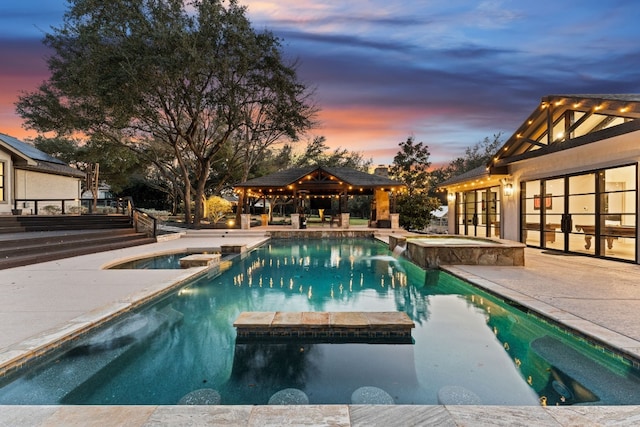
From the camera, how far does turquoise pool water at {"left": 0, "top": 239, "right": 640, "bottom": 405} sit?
3.09m

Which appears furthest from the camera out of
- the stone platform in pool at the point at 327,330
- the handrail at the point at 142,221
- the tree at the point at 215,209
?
the tree at the point at 215,209

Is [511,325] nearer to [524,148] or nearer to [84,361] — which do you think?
[84,361]

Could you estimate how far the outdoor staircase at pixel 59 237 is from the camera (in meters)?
9.54

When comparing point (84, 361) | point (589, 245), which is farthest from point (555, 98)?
point (84, 361)

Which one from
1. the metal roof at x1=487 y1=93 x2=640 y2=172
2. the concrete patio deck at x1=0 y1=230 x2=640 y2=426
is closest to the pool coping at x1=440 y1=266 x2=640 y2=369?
the concrete patio deck at x1=0 y1=230 x2=640 y2=426

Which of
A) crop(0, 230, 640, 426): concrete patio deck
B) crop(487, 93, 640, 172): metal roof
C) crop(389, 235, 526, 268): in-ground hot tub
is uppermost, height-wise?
crop(487, 93, 640, 172): metal roof

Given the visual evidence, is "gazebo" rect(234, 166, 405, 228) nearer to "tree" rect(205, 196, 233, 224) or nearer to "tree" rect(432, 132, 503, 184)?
"tree" rect(205, 196, 233, 224)

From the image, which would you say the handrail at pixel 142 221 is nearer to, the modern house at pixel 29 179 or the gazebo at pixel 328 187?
the modern house at pixel 29 179

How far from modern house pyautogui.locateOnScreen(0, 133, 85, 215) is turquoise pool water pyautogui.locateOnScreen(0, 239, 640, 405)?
1649cm

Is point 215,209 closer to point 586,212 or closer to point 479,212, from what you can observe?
point 479,212

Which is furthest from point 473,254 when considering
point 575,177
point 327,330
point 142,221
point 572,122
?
point 142,221

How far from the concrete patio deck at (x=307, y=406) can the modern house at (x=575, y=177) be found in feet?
3.25

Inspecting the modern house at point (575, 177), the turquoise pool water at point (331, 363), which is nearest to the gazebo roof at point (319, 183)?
the modern house at point (575, 177)

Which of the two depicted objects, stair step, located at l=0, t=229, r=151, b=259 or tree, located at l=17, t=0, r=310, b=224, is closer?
stair step, located at l=0, t=229, r=151, b=259
